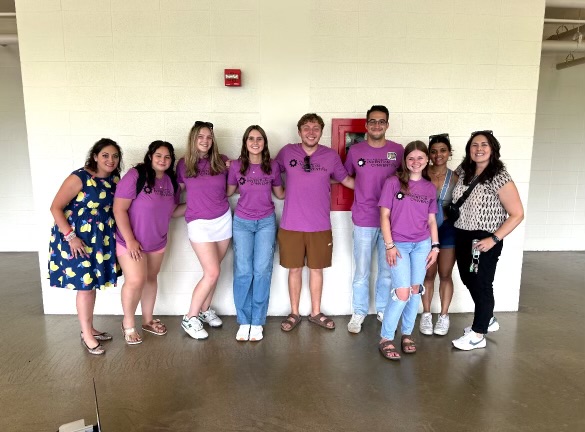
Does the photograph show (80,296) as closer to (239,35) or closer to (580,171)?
(239,35)

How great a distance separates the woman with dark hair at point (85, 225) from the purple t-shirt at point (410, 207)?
2.09m

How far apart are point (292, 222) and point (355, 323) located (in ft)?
3.54

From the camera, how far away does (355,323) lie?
3693 millimetres

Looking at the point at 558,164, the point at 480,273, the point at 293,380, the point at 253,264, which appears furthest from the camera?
the point at 558,164

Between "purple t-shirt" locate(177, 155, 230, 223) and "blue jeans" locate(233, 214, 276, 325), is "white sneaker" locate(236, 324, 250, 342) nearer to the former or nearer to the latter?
"blue jeans" locate(233, 214, 276, 325)

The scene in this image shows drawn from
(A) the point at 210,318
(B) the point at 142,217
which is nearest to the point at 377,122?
(B) the point at 142,217

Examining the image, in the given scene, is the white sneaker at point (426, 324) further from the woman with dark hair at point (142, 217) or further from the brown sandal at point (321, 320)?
the woman with dark hair at point (142, 217)

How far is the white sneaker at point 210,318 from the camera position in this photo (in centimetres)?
374

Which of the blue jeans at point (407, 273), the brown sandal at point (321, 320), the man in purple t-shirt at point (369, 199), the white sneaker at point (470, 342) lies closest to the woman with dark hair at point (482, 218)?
the white sneaker at point (470, 342)

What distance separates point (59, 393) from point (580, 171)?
727cm

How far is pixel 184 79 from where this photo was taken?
3.68 m

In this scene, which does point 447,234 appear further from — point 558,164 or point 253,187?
point 558,164

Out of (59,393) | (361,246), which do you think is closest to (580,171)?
(361,246)

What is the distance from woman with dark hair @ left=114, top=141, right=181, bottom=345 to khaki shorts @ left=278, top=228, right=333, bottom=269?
99cm
